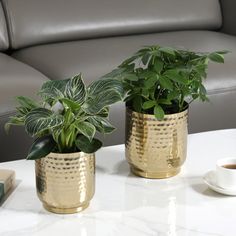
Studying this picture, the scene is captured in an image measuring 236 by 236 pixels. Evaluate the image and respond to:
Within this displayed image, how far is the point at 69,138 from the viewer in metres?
1.13

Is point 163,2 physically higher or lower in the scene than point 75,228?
higher

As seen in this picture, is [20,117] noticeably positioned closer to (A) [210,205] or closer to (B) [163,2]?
(A) [210,205]


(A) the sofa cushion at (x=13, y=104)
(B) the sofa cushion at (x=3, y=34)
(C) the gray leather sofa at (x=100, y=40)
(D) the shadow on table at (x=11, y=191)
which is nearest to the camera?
(D) the shadow on table at (x=11, y=191)

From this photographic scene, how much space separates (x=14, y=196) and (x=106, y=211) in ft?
0.62

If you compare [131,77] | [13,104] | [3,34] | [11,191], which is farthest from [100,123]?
[3,34]

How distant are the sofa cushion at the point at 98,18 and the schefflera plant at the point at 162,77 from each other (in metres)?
0.98

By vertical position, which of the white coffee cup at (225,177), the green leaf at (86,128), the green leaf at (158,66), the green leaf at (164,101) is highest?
the green leaf at (158,66)

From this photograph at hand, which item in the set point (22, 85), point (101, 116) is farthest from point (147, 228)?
point (22, 85)

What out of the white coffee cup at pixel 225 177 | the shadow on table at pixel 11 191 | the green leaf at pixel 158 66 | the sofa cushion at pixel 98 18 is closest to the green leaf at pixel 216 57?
the green leaf at pixel 158 66

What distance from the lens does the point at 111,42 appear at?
220cm

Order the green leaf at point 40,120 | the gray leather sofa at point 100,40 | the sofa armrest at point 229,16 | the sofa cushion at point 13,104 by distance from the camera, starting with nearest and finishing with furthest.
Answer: the green leaf at point 40,120, the sofa cushion at point 13,104, the gray leather sofa at point 100,40, the sofa armrest at point 229,16

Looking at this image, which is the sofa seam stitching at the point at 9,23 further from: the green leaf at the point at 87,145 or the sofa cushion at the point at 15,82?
the green leaf at the point at 87,145

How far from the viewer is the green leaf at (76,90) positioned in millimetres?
1131

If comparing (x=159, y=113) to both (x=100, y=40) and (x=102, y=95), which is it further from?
(x=100, y=40)
